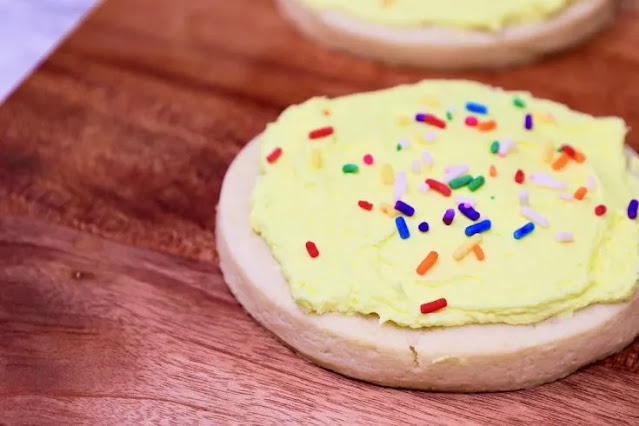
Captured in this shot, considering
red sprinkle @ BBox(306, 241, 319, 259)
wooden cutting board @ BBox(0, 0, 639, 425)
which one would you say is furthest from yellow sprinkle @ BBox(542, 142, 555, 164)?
red sprinkle @ BBox(306, 241, 319, 259)

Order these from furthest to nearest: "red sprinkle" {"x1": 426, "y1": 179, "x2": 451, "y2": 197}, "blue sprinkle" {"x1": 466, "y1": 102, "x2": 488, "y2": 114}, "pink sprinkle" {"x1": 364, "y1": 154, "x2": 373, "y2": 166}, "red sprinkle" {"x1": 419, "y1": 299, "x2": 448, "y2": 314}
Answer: "blue sprinkle" {"x1": 466, "y1": 102, "x2": 488, "y2": 114}
"pink sprinkle" {"x1": 364, "y1": 154, "x2": 373, "y2": 166}
"red sprinkle" {"x1": 426, "y1": 179, "x2": 451, "y2": 197}
"red sprinkle" {"x1": 419, "y1": 299, "x2": 448, "y2": 314}

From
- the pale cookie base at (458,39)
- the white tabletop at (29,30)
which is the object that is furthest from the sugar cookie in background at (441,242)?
the white tabletop at (29,30)

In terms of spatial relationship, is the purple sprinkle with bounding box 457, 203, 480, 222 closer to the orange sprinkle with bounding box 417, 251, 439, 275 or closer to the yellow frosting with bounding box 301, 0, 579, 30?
the orange sprinkle with bounding box 417, 251, 439, 275

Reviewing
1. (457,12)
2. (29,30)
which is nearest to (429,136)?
(457,12)

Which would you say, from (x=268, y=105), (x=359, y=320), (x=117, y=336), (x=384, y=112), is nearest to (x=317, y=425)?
(x=359, y=320)

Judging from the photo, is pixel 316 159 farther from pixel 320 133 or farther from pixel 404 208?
pixel 404 208

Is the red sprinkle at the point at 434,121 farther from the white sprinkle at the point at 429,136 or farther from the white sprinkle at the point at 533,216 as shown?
the white sprinkle at the point at 533,216
